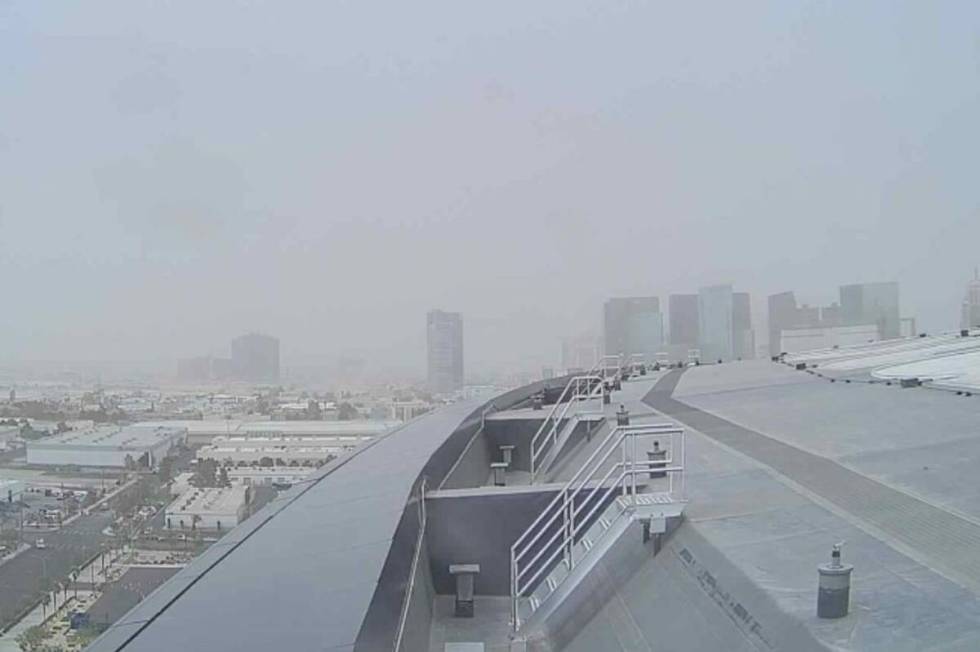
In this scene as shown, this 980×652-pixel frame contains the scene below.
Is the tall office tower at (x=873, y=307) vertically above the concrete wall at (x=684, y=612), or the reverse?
the tall office tower at (x=873, y=307)

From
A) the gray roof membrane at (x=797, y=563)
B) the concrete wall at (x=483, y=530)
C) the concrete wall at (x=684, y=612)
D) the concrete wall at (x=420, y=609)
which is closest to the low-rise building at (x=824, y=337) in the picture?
the gray roof membrane at (x=797, y=563)

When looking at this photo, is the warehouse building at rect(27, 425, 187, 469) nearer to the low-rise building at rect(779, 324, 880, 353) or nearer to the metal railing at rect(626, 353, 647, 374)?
the metal railing at rect(626, 353, 647, 374)

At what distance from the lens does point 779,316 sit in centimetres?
2362

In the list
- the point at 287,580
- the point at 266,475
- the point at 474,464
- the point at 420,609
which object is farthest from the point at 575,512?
the point at 474,464

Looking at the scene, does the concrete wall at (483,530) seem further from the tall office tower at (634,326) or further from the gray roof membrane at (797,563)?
the tall office tower at (634,326)

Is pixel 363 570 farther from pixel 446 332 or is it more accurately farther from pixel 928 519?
pixel 446 332

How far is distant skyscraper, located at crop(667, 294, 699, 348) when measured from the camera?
23.4m

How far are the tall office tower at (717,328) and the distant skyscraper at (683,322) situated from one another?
0.67ft

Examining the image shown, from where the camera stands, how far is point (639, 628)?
4246mm

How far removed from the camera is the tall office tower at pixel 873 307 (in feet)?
69.5

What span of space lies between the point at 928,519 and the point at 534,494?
236cm

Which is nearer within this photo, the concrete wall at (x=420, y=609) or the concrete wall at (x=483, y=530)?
the concrete wall at (x=420, y=609)

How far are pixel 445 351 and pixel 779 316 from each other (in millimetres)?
13217

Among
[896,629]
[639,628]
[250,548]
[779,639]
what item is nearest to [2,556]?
[250,548]
